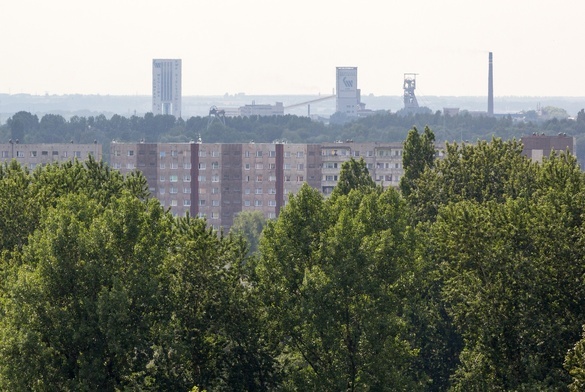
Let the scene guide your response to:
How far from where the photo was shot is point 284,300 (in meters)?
68.8

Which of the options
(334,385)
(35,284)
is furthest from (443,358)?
(35,284)

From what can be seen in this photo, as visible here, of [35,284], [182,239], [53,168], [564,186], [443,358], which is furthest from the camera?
[53,168]

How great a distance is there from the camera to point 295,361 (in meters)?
68.4

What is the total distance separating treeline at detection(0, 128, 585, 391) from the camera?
211 ft

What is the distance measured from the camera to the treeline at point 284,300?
64.2 meters

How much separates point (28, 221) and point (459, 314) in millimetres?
22802

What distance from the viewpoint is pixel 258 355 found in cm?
6894

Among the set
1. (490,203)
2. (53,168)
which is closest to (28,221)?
(53,168)

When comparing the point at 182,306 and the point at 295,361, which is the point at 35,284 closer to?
the point at 182,306

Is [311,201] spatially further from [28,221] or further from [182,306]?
[28,221]

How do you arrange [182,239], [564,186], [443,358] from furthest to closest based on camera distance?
1. [443,358]
2. [564,186]
3. [182,239]

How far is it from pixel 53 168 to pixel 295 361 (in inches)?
1096

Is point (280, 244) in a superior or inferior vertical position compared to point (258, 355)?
superior

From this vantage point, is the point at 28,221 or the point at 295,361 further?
the point at 28,221
